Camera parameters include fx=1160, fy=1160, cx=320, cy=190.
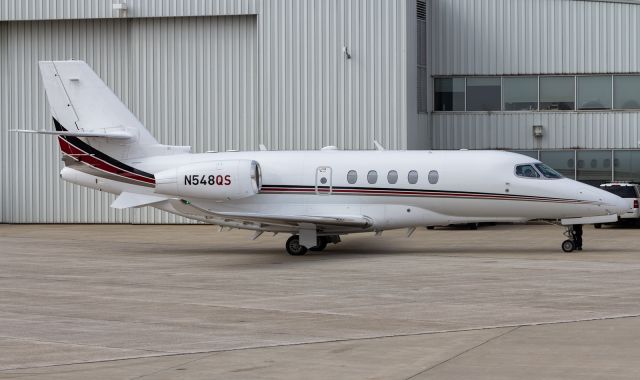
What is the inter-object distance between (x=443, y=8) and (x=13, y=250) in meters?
19.3

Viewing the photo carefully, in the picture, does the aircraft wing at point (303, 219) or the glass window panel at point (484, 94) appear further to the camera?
the glass window panel at point (484, 94)

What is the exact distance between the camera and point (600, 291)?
19.1 meters

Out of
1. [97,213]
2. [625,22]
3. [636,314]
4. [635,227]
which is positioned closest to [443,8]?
[625,22]

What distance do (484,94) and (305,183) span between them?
1583cm

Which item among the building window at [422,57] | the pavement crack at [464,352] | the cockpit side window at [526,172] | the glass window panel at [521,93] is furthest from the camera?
the glass window panel at [521,93]

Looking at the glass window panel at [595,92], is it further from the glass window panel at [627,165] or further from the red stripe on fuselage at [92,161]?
the red stripe on fuselage at [92,161]

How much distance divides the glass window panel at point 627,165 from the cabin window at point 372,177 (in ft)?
52.9

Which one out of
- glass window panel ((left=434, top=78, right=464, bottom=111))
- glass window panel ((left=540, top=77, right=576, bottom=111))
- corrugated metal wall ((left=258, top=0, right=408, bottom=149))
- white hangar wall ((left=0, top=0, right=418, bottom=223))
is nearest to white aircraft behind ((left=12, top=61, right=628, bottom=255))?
corrugated metal wall ((left=258, top=0, right=408, bottom=149))

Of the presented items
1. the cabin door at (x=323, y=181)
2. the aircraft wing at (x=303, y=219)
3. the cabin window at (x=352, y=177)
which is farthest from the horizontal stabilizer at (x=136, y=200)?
the cabin window at (x=352, y=177)

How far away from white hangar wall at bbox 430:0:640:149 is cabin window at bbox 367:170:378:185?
14.9 metres

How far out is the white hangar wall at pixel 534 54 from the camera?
134 feet

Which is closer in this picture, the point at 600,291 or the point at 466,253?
the point at 600,291

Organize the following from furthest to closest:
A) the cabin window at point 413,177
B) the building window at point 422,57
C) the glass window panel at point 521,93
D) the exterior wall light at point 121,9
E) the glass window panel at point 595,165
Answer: the glass window panel at point 521,93, the building window at point 422,57, the glass window panel at point 595,165, the exterior wall light at point 121,9, the cabin window at point 413,177

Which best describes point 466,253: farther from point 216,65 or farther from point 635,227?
point 216,65
